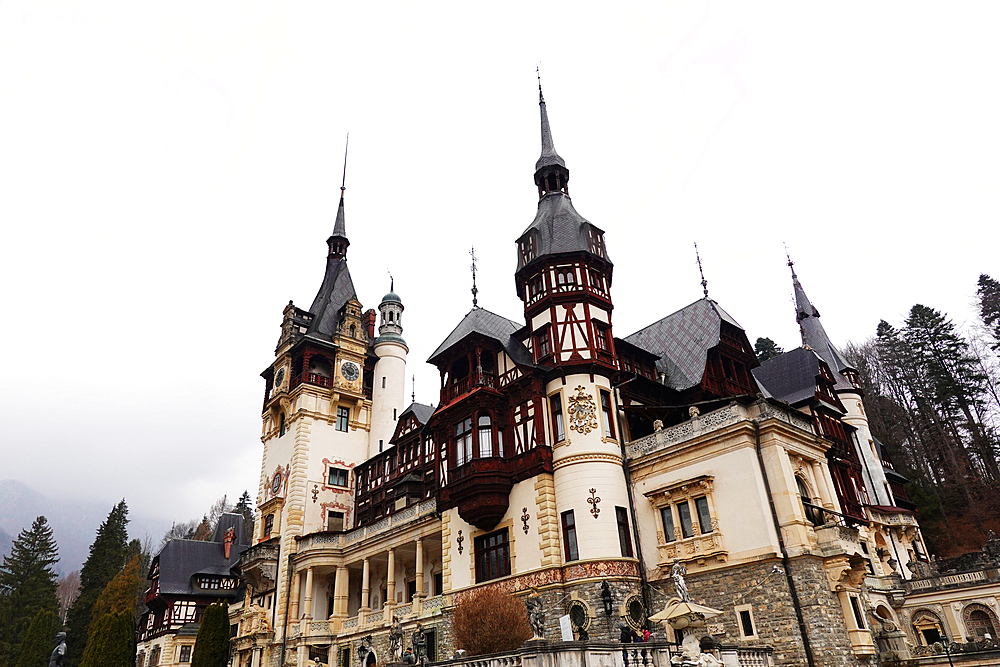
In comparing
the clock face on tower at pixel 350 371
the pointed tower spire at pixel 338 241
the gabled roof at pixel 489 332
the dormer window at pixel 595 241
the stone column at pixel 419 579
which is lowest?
the stone column at pixel 419 579

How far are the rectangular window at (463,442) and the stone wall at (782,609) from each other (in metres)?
12.0

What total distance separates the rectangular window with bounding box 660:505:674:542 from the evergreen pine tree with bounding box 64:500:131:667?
59.4m

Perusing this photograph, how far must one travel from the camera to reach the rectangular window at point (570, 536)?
26872 millimetres

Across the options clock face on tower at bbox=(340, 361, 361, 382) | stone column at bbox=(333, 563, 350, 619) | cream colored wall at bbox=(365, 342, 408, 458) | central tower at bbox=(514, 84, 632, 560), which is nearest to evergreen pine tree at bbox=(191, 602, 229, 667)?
stone column at bbox=(333, 563, 350, 619)

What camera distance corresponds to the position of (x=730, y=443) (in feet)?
82.8

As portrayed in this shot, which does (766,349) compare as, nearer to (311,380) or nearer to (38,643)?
(311,380)

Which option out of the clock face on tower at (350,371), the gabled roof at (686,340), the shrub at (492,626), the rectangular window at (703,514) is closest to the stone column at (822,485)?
the rectangular window at (703,514)

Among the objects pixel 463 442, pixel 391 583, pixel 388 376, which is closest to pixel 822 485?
pixel 463 442

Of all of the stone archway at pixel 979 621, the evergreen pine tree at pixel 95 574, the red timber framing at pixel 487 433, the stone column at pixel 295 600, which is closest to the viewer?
the red timber framing at pixel 487 433

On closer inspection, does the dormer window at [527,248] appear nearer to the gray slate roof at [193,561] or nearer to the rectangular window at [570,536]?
the rectangular window at [570,536]

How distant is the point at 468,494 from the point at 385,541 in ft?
34.5

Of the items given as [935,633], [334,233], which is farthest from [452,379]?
[334,233]

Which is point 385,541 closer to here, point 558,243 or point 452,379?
point 452,379

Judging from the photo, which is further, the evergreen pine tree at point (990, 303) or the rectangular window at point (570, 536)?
the evergreen pine tree at point (990, 303)
